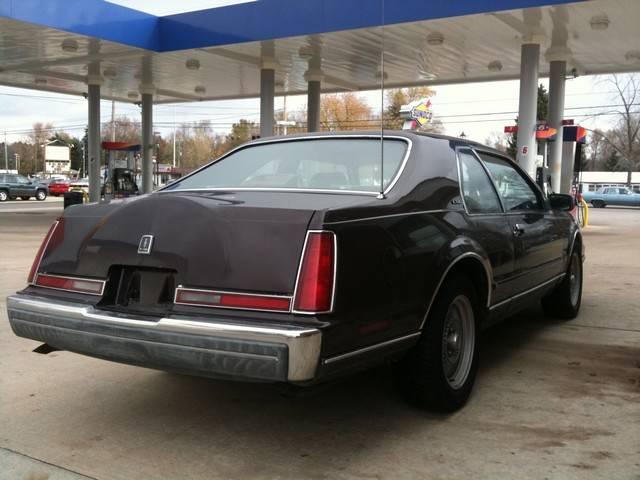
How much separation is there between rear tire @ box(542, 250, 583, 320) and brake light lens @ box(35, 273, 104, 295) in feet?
14.8

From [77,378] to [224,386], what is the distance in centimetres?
113

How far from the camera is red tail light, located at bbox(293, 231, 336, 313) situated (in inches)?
112

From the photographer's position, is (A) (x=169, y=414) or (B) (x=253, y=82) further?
(B) (x=253, y=82)

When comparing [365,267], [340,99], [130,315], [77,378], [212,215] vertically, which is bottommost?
[77,378]

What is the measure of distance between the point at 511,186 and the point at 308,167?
1858mm

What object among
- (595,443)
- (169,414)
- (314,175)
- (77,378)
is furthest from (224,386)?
(595,443)

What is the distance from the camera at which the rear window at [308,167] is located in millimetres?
3984

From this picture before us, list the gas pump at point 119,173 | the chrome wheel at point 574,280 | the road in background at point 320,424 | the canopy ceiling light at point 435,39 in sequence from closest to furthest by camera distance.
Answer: the road in background at point 320,424
the chrome wheel at point 574,280
the canopy ceiling light at point 435,39
the gas pump at point 119,173

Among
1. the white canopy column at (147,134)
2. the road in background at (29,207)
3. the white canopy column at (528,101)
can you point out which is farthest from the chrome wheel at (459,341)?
the road in background at (29,207)

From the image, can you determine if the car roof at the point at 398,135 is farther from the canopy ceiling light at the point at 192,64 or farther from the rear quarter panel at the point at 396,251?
the canopy ceiling light at the point at 192,64

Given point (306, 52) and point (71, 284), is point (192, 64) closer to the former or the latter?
point (306, 52)

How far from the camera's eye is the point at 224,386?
172 inches

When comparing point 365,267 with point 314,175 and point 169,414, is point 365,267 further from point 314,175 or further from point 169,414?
point 169,414

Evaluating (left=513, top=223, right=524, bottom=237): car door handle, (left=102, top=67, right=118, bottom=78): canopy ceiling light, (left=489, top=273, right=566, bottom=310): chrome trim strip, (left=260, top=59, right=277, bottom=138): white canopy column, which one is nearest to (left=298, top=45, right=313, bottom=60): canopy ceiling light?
(left=260, top=59, right=277, bottom=138): white canopy column
